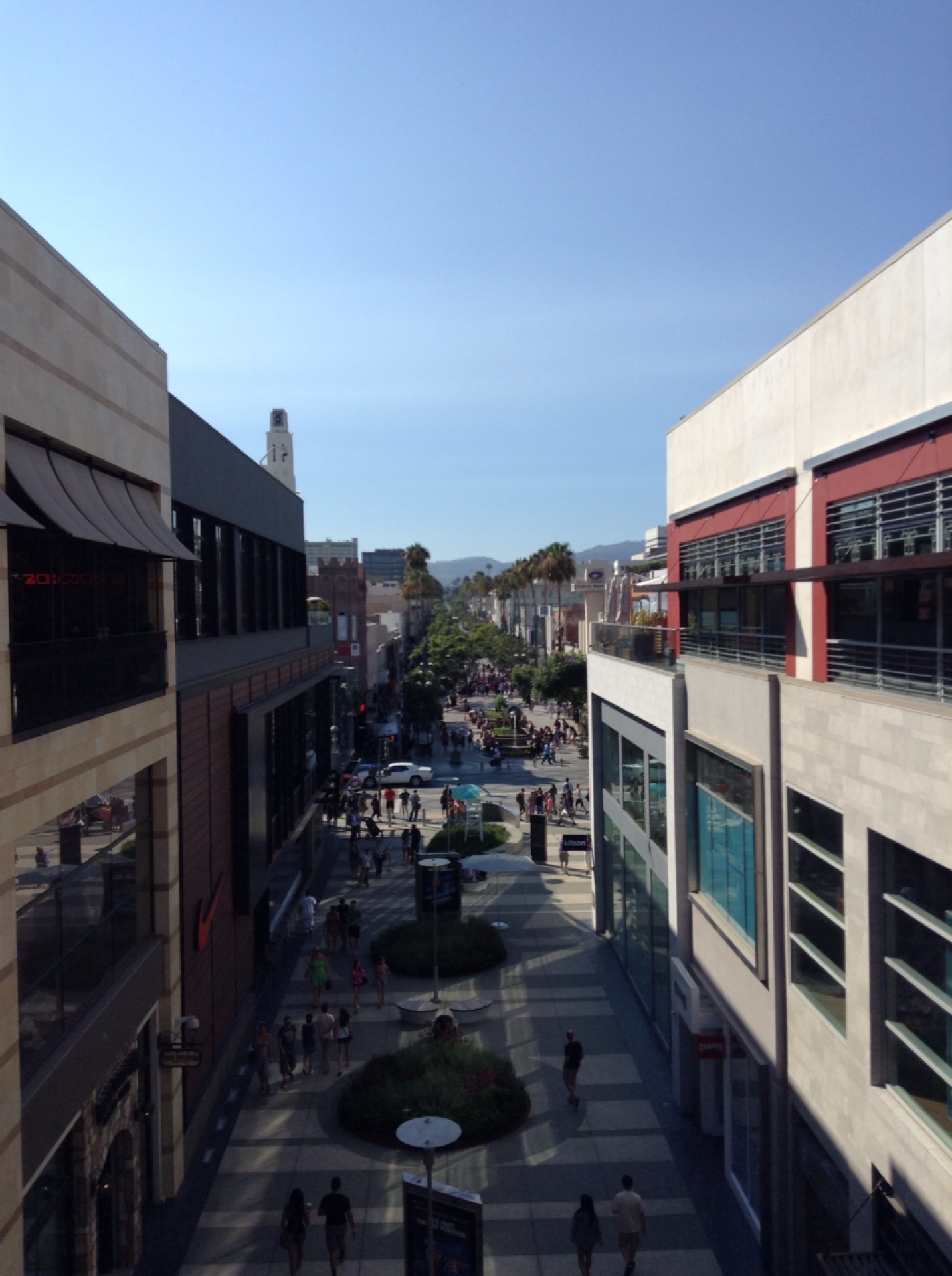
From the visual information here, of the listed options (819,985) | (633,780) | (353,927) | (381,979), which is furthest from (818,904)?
(353,927)

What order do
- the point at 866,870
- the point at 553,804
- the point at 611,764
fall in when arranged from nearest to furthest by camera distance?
the point at 866,870 < the point at 611,764 < the point at 553,804

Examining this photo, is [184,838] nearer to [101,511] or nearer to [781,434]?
[101,511]

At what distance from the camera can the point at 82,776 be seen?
9992 millimetres

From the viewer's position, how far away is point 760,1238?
1243 cm

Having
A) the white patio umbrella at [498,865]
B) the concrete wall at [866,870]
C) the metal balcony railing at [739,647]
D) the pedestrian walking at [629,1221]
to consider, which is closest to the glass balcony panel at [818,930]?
the concrete wall at [866,870]

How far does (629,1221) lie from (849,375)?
401 inches

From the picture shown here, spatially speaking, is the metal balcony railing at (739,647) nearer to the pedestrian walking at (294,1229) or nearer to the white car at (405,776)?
the pedestrian walking at (294,1229)

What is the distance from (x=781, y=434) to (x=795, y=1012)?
24.8 feet

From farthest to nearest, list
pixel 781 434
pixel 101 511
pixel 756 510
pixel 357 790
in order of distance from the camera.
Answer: pixel 357 790
pixel 756 510
pixel 781 434
pixel 101 511

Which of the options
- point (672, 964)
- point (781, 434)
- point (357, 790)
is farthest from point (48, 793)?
point (357, 790)

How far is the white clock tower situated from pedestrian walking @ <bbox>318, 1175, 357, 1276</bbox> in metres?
30.7

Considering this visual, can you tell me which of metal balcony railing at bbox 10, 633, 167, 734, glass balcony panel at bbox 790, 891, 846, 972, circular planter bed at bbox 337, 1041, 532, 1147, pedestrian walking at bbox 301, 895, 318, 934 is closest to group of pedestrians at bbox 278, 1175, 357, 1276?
circular planter bed at bbox 337, 1041, 532, 1147

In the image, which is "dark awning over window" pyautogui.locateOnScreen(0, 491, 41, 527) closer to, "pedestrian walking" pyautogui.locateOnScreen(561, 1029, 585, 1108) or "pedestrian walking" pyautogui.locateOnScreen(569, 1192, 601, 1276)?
"pedestrian walking" pyautogui.locateOnScreen(569, 1192, 601, 1276)

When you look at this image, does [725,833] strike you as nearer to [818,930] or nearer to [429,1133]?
[818,930]
